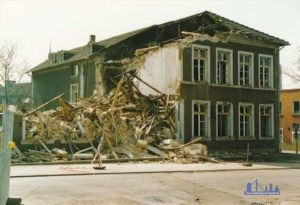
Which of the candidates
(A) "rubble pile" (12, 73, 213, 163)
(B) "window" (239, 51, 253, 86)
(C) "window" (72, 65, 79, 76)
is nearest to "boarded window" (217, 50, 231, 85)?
(B) "window" (239, 51, 253, 86)

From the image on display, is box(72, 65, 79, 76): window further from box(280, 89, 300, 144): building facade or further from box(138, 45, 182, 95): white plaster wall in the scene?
box(280, 89, 300, 144): building facade

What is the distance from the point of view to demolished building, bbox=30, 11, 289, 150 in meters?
29.1

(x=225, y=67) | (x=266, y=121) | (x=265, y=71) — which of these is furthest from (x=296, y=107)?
(x=225, y=67)

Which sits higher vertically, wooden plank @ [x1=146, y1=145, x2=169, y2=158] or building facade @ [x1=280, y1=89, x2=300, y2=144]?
building facade @ [x1=280, y1=89, x2=300, y2=144]

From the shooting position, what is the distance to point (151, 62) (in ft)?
104

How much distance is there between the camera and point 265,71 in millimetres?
33594

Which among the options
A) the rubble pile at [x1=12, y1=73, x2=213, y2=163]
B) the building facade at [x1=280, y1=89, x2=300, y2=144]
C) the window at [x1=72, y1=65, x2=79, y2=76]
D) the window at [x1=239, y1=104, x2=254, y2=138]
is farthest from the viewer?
the building facade at [x1=280, y1=89, x2=300, y2=144]

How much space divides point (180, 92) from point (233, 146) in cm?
558

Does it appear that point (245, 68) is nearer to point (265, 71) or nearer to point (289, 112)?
point (265, 71)

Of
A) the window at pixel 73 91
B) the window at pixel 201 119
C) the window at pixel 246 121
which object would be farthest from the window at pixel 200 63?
the window at pixel 73 91

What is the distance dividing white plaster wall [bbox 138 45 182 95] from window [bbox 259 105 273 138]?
297 inches

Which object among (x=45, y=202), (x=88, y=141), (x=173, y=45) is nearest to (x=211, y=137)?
(x=173, y=45)

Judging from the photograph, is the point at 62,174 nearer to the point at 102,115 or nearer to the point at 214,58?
the point at 102,115

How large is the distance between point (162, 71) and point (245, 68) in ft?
19.7
